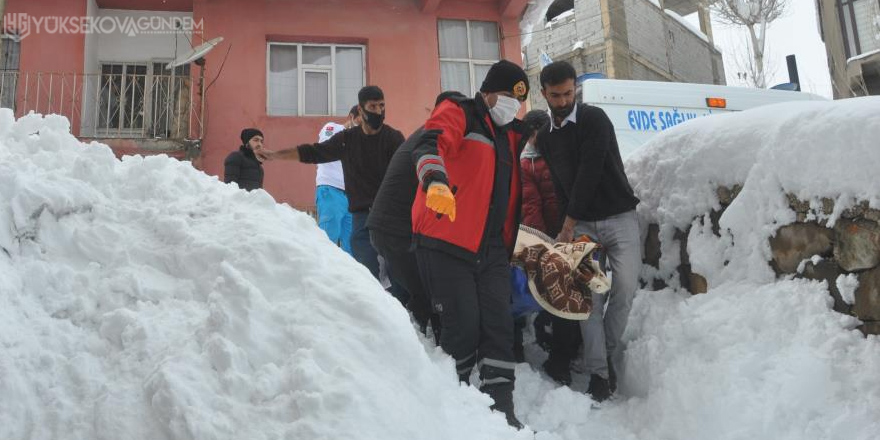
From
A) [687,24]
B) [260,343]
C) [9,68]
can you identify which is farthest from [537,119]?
[687,24]

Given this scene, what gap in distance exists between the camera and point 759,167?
10.8ft

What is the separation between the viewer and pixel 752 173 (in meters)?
3.34

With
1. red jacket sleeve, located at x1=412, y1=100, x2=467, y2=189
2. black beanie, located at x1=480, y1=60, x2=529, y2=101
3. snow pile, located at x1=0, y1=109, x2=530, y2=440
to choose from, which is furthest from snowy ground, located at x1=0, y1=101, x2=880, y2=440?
black beanie, located at x1=480, y1=60, x2=529, y2=101

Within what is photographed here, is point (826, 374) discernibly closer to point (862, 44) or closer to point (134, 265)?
point (134, 265)

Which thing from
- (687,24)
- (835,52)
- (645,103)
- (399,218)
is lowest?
(399,218)

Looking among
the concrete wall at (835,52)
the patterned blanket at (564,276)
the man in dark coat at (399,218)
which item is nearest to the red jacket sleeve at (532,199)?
the patterned blanket at (564,276)

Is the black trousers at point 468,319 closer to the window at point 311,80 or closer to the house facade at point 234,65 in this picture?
the house facade at point 234,65

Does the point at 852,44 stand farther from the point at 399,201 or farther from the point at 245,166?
the point at 399,201

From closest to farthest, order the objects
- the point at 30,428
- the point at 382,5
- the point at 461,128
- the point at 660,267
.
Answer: the point at 30,428, the point at 461,128, the point at 660,267, the point at 382,5

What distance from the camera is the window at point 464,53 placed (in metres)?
11.5

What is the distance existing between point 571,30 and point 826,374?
18.9m

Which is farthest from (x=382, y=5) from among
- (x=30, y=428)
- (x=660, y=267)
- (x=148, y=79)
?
(x=30, y=428)

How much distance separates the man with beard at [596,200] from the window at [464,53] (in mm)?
7843

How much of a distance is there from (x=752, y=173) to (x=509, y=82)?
54.4 inches
